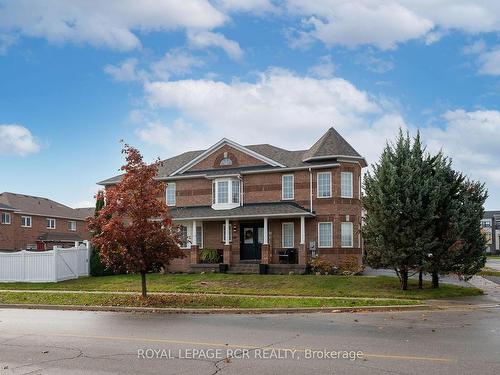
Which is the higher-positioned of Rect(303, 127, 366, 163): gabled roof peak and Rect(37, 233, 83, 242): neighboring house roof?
Rect(303, 127, 366, 163): gabled roof peak

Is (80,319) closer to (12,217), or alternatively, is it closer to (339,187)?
(339,187)

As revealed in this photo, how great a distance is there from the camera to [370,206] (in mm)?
22203

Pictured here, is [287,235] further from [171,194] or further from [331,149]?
[171,194]

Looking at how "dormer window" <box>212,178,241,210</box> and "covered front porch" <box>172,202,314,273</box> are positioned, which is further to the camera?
"dormer window" <box>212,178,241,210</box>

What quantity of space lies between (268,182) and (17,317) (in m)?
19.6

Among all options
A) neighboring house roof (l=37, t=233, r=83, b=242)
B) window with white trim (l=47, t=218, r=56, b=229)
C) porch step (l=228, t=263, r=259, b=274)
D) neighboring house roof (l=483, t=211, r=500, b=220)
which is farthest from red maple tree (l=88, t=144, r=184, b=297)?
neighboring house roof (l=483, t=211, r=500, b=220)

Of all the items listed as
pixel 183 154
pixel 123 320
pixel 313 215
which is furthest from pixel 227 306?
pixel 183 154

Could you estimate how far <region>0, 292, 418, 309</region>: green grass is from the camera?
57.9 ft

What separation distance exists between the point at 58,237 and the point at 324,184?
119 feet

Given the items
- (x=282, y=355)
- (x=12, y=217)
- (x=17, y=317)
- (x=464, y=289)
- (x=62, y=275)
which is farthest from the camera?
(x=12, y=217)

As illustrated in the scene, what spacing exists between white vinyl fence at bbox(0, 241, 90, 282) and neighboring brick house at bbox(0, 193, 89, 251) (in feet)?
74.7

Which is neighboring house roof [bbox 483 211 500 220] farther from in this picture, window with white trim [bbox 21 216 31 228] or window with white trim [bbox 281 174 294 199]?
window with white trim [bbox 21 216 31 228]

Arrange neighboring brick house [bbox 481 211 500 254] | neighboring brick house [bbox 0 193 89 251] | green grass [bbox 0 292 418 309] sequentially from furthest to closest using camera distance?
neighboring brick house [bbox 481 211 500 254], neighboring brick house [bbox 0 193 89 251], green grass [bbox 0 292 418 309]

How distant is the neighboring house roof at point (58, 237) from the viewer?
184 feet
